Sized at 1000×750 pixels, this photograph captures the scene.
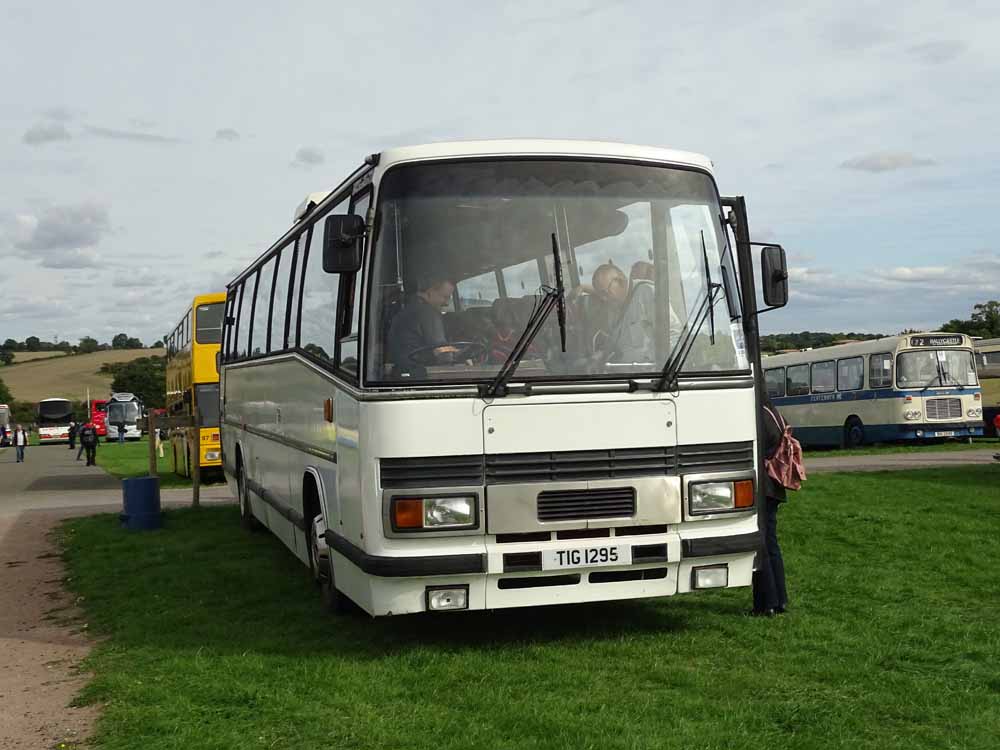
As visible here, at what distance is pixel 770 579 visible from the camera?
860 centimetres

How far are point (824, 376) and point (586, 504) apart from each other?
30131mm

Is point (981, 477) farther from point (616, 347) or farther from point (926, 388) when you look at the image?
point (616, 347)

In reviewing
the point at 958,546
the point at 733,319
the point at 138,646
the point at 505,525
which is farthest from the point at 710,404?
the point at 958,546

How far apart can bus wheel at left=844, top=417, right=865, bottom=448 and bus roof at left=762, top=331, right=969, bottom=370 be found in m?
1.85

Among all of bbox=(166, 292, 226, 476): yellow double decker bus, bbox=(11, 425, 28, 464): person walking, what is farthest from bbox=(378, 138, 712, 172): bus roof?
bbox=(11, 425, 28, 464): person walking

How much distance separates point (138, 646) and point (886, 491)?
12403mm

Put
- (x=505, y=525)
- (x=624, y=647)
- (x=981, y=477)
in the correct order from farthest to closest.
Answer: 1. (x=981, y=477)
2. (x=624, y=647)
3. (x=505, y=525)

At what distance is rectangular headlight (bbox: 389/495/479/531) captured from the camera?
23.7 ft

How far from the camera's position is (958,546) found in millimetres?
11945

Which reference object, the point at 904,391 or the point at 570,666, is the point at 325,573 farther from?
the point at 904,391

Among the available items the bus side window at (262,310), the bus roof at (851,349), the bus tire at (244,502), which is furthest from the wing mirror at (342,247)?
the bus roof at (851,349)

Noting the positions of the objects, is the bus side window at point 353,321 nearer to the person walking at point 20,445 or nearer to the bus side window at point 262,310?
the bus side window at point 262,310

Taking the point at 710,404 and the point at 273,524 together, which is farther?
the point at 273,524

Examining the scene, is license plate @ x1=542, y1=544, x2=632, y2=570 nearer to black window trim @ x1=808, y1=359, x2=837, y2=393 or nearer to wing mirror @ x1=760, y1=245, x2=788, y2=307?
wing mirror @ x1=760, y1=245, x2=788, y2=307
